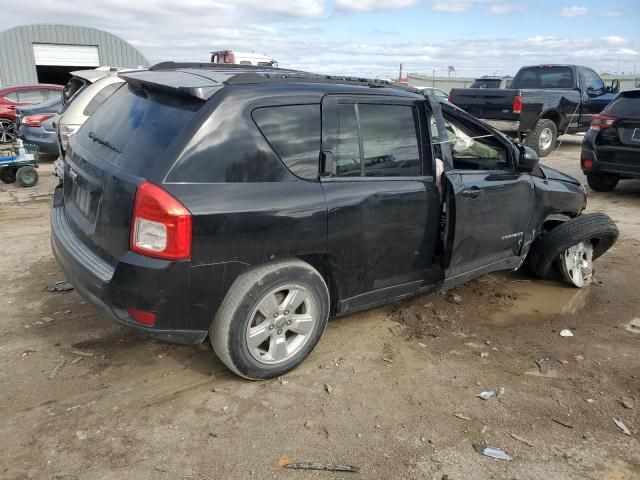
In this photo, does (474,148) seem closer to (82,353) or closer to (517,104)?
(82,353)

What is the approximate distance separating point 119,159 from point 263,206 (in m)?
0.87

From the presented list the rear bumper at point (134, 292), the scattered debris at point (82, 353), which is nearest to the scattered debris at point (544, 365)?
the rear bumper at point (134, 292)

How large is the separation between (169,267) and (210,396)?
893 millimetres

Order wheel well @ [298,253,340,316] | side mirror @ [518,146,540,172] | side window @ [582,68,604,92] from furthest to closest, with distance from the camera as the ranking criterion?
1. side window @ [582,68,604,92]
2. side mirror @ [518,146,540,172]
3. wheel well @ [298,253,340,316]

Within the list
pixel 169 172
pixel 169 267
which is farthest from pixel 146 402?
pixel 169 172

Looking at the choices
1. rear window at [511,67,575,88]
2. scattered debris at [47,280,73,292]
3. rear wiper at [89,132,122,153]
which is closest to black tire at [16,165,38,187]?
scattered debris at [47,280,73,292]

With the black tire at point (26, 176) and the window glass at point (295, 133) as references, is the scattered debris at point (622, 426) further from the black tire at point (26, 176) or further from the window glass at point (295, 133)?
the black tire at point (26, 176)

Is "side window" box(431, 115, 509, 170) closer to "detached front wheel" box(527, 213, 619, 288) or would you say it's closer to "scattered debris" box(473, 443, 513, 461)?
"detached front wheel" box(527, 213, 619, 288)

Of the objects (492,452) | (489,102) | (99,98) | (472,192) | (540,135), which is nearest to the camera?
(492,452)

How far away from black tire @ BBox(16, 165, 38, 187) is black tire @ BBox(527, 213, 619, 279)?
8.32m

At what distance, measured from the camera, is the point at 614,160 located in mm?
8125

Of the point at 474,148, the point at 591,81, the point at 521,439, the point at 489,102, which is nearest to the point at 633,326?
the point at 474,148

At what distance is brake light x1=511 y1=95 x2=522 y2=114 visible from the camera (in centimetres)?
1154

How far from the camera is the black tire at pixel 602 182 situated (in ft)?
29.6
